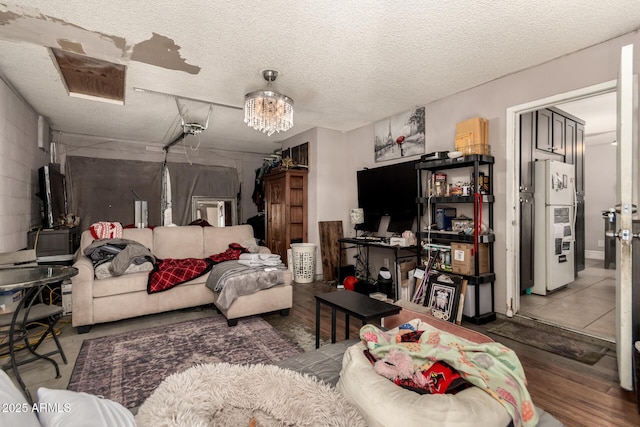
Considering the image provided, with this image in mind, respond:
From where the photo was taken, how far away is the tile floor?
288cm

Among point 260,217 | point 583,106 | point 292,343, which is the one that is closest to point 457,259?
point 292,343

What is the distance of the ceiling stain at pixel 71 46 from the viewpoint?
2484mm

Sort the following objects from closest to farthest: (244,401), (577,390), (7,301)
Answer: (244,401)
(577,390)
(7,301)

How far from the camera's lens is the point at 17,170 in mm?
3459

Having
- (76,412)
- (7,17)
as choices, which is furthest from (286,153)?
(76,412)

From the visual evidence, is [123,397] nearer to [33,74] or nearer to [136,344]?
[136,344]

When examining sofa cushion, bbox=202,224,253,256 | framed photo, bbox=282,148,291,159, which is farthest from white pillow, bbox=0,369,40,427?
framed photo, bbox=282,148,291,159

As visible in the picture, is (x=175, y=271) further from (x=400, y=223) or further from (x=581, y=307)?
(x=581, y=307)

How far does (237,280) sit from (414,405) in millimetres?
2386

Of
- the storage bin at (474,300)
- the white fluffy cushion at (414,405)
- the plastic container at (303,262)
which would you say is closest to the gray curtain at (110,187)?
the plastic container at (303,262)

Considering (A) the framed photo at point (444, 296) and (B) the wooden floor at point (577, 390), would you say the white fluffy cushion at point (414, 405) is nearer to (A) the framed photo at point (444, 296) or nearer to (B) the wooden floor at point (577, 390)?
(B) the wooden floor at point (577, 390)

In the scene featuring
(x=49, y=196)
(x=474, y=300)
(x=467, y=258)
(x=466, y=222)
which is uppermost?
→ (x=49, y=196)

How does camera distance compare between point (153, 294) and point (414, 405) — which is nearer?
point (414, 405)

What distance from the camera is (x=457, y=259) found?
10.5 ft
